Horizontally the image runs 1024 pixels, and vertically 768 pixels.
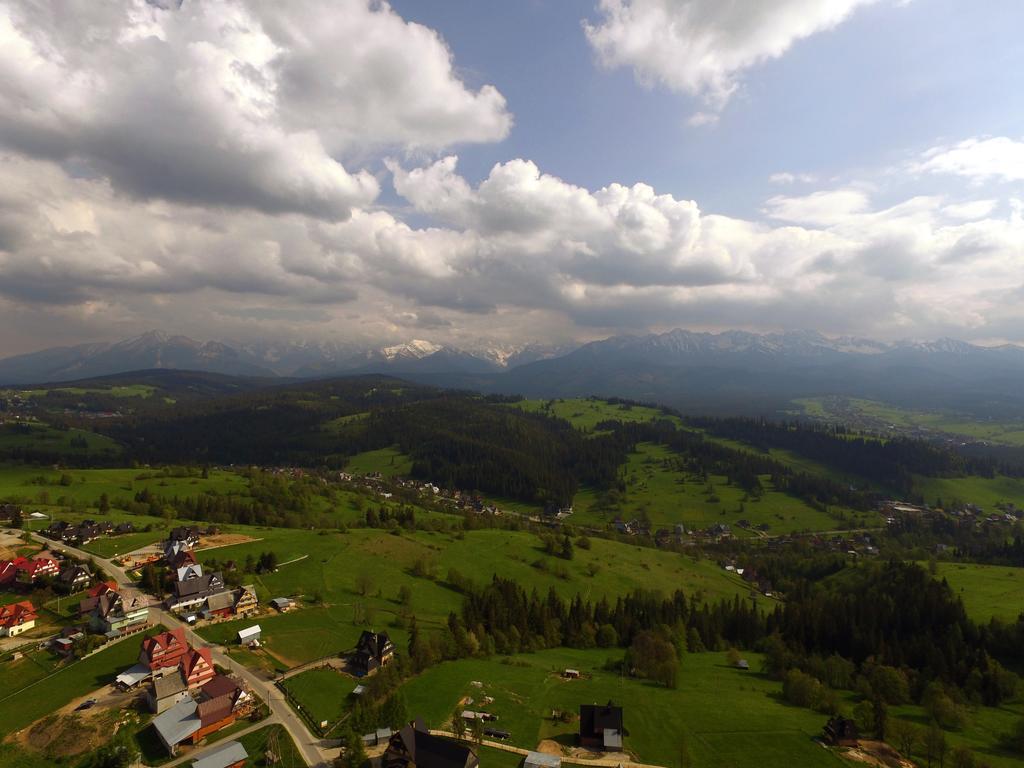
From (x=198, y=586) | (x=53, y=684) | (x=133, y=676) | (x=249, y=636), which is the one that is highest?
(x=198, y=586)

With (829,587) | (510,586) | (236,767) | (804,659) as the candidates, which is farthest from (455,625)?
(829,587)

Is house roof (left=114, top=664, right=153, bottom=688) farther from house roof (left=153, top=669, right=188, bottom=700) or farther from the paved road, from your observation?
the paved road

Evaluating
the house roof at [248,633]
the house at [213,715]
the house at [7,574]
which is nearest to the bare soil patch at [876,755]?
the house at [213,715]

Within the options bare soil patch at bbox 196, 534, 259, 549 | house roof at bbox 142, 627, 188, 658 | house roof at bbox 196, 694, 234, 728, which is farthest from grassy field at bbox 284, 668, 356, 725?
bare soil patch at bbox 196, 534, 259, 549

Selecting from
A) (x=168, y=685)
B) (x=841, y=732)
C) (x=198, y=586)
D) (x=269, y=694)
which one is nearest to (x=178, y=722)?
(x=168, y=685)

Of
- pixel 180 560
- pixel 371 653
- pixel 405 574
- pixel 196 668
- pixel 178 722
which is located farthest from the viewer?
pixel 405 574

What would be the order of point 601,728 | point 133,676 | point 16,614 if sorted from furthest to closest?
point 16,614
point 133,676
point 601,728

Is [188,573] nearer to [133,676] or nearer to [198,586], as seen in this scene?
[198,586]
